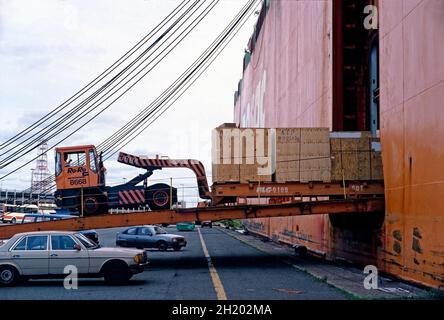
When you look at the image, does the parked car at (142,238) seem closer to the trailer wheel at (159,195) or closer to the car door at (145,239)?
the car door at (145,239)

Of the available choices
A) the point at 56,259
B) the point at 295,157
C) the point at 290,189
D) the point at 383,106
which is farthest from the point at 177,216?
the point at 383,106

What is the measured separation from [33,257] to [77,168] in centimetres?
945

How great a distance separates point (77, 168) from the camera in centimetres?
2353

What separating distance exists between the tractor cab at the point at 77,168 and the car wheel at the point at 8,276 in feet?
29.6

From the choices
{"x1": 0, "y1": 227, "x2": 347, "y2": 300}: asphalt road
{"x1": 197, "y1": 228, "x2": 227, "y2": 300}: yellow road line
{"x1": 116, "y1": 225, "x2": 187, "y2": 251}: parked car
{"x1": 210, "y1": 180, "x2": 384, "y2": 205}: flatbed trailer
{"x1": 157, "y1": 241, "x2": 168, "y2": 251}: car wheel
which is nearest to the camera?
{"x1": 197, "y1": 228, "x2": 227, "y2": 300}: yellow road line

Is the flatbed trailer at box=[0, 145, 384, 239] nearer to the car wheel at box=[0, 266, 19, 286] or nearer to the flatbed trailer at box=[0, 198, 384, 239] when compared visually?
the flatbed trailer at box=[0, 198, 384, 239]

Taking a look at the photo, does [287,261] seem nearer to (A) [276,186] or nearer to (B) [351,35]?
(A) [276,186]

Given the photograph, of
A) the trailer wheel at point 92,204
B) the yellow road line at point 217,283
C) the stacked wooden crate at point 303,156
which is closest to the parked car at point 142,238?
the trailer wheel at point 92,204

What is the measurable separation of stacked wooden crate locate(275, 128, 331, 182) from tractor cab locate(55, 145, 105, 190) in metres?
7.71

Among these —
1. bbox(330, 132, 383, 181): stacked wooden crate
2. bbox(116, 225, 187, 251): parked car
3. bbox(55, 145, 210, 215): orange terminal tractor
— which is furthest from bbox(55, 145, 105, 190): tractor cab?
bbox(330, 132, 383, 181): stacked wooden crate

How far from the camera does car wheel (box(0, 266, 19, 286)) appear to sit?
46.9 feet

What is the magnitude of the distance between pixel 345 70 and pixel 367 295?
13703 mm

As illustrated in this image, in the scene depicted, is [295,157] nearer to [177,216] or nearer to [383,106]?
[383,106]
